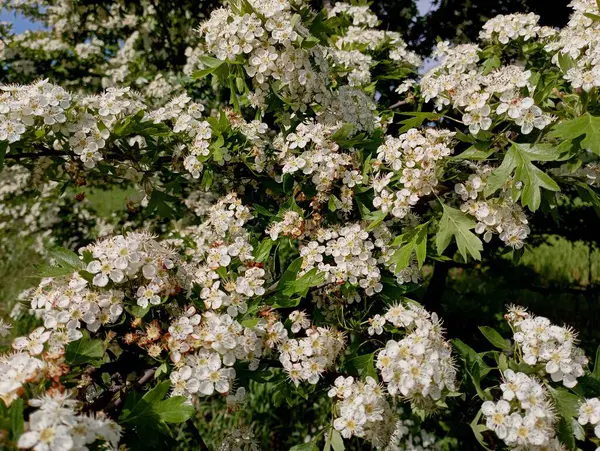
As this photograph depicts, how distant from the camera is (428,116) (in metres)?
2.10

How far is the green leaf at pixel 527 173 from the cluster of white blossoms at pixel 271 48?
848mm

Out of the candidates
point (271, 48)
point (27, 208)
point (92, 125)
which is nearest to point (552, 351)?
point (271, 48)

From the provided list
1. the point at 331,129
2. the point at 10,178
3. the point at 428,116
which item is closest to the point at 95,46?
the point at 10,178

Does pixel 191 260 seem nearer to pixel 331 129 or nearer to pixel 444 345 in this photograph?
pixel 331 129

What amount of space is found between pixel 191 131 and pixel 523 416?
5.37ft

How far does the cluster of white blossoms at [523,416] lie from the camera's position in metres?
1.40

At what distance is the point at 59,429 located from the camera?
112cm

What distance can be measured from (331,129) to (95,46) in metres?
3.40

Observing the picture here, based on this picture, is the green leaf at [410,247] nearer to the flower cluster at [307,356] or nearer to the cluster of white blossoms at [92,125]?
the flower cluster at [307,356]

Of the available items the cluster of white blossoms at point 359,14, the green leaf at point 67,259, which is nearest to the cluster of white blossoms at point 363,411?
the green leaf at point 67,259

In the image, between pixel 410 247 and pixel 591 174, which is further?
pixel 591 174

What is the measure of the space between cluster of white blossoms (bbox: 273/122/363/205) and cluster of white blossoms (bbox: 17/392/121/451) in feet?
4.05

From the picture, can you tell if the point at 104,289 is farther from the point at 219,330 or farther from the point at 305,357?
the point at 305,357

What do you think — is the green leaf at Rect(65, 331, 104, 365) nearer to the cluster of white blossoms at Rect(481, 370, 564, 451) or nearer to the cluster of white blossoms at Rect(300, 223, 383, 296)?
the cluster of white blossoms at Rect(300, 223, 383, 296)
